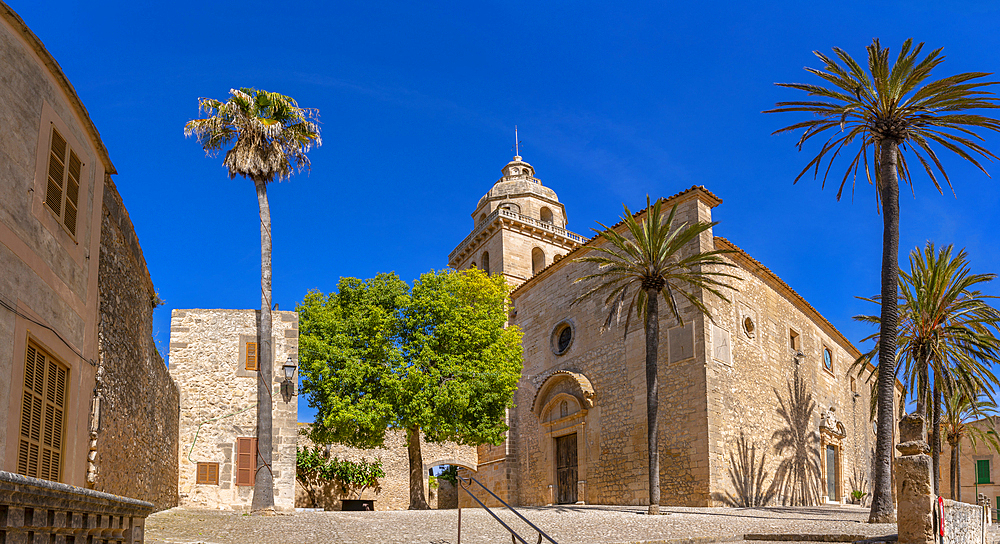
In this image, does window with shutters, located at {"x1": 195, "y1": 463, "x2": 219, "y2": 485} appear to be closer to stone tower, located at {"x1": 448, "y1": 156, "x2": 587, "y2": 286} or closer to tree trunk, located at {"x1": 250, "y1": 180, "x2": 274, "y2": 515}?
tree trunk, located at {"x1": 250, "y1": 180, "x2": 274, "y2": 515}

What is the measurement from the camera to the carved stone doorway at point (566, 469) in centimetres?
2538

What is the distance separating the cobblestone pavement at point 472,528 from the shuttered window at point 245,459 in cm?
351

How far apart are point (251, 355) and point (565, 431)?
12192mm

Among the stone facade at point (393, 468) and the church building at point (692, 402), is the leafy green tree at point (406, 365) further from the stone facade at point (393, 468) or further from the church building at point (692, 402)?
the stone facade at point (393, 468)

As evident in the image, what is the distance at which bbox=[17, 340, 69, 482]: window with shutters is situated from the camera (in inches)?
281

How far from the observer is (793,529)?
13.1 metres

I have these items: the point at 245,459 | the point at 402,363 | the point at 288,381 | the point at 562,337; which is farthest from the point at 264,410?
the point at 562,337

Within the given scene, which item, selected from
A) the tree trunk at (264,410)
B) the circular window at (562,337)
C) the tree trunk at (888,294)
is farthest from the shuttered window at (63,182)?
the circular window at (562,337)

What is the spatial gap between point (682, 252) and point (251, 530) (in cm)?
1555

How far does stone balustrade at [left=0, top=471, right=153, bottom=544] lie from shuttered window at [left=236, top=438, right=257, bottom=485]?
14.1 m

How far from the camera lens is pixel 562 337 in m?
27.7

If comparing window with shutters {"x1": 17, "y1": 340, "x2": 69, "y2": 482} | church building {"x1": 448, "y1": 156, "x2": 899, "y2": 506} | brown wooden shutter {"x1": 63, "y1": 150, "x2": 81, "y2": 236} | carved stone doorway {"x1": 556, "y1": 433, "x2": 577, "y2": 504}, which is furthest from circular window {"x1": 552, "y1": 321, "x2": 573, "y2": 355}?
window with shutters {"x1": 17, "y1": 340, "x2": 69, "y2": 482}

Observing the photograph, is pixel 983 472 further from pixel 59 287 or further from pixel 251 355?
pixel 59 287

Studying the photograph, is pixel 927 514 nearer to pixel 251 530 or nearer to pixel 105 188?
pixel 251 530
